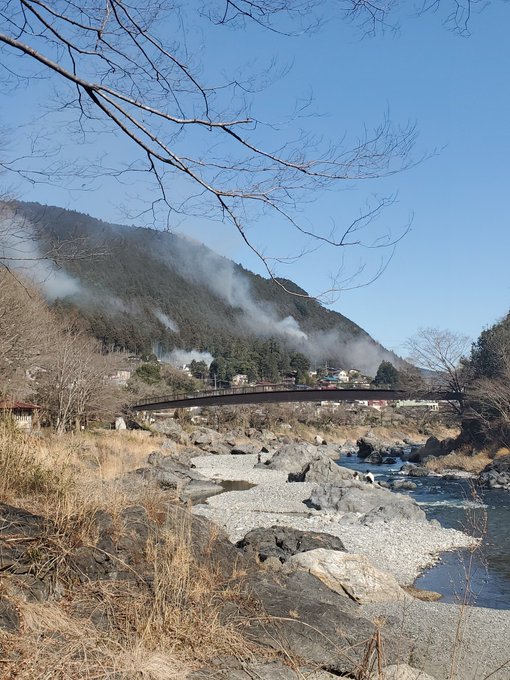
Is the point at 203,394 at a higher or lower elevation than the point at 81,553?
lower

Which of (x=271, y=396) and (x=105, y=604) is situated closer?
(x=105, y=604)

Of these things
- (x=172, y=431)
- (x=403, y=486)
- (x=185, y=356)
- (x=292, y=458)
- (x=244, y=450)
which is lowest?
(x=244, y=450)

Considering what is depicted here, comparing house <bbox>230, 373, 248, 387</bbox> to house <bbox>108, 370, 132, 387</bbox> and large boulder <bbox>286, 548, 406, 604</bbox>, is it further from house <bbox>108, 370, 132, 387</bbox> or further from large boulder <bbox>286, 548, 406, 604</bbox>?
large boulder <bbox>286, 548, 406, 604</bbox>

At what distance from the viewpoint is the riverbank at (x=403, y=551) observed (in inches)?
269

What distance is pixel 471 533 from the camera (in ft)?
56.6

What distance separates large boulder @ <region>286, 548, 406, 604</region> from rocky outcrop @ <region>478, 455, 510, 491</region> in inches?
784

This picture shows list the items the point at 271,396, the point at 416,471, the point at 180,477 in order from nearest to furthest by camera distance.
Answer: the point at 180,477 → the point at 416,471 → the point at 271,396

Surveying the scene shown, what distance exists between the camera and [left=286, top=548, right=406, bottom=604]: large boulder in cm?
973

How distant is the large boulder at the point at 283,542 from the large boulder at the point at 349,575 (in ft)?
3.70

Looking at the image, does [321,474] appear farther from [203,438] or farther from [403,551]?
[203,438]

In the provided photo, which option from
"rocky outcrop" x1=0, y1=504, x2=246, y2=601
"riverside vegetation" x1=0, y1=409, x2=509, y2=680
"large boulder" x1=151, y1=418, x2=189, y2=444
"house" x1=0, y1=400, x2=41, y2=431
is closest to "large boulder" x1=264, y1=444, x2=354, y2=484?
"large boulder" x1=151, y1=418, x2=189, y2=444

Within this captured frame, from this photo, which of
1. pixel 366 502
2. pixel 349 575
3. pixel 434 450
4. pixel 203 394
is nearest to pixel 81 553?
pixel 349 575

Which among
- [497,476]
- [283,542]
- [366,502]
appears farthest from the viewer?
[497,476]

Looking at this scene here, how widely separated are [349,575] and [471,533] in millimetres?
8500
